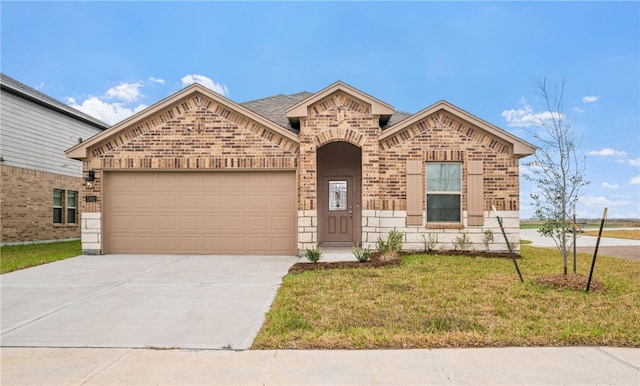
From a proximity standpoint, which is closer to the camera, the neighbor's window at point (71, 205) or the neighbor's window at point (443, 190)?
the neighbor's window at point (443, 190)

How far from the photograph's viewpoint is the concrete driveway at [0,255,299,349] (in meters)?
5.04

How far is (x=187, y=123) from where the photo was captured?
472 inches

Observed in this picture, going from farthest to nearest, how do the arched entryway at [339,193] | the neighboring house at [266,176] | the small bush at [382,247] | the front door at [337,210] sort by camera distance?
the front door at [337,210]
the arched entryway at [339,193]
the neighboring house at [266,176]
the small bush at [382,247]

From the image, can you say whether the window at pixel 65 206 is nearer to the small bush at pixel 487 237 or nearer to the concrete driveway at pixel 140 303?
the concrete driveway at pixel 140 303

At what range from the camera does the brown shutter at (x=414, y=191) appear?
1188 cm

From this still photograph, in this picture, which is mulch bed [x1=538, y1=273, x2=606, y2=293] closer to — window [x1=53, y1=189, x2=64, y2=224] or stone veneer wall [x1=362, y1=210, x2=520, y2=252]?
stone veneer wall [x1=362, y1=210, x2=520, y2=252]

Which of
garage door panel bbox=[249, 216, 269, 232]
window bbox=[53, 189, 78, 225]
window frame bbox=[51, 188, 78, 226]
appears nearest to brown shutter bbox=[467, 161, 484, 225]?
garage door panel bbox=[249, 216, 269, 232]

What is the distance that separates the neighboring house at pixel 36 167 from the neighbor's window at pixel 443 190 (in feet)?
51.1

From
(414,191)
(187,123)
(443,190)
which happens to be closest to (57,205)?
(187,123)

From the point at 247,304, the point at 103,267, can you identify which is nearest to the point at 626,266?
the point at 247,304

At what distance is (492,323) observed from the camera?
5266 mm

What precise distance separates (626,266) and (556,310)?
6.27 metres

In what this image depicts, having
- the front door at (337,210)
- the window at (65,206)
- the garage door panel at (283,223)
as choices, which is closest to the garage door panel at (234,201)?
the garage door panel at (283,223)

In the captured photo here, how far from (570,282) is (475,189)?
4.81 metres
